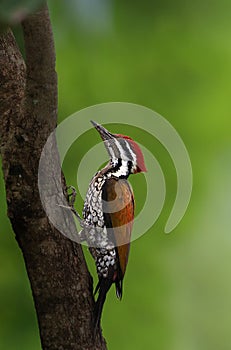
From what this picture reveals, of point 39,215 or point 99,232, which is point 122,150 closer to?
point 99,232

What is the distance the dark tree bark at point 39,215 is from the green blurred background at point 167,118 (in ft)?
Result: 2.50

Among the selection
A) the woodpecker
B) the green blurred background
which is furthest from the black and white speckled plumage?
the green blurred background

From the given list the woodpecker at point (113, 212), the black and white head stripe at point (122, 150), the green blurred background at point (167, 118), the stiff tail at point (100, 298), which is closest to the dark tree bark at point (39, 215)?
the stiff tail at point (100, 298)

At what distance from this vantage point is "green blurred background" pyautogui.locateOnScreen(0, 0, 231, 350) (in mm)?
2416

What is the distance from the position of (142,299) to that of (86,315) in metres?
1.01

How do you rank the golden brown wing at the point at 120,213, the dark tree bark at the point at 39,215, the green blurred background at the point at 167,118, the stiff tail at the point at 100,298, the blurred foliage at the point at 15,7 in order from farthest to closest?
the green blurred background at the point at 167,118
the golden brown wing at the point at 120,213
the stiff tail at the point at 100,298
the dark tree bark at the point at 39,215
the blurred foliage at the point at 15,7

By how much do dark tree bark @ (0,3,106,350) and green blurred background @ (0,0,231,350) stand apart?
0.76 m

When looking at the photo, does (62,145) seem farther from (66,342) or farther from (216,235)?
(216,235)

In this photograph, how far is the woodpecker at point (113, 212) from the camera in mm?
1844

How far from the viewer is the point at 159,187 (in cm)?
211

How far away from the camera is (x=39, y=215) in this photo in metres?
1.48

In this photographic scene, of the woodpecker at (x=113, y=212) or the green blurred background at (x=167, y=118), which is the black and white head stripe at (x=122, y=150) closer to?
the woodpecker at (x=113, y=212)

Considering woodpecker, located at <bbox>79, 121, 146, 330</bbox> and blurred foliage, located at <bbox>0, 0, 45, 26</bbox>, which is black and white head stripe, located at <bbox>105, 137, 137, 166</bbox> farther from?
blurred foliage, located at <bbox>0, 0, 45, 26</bbox>

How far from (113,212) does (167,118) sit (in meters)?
0.78
